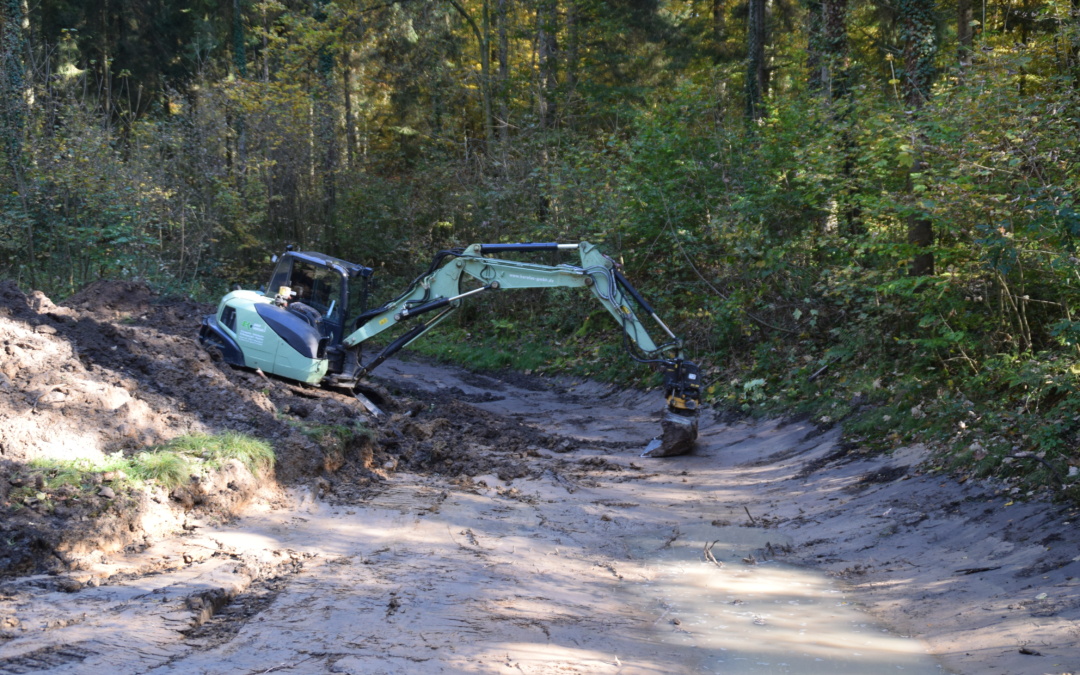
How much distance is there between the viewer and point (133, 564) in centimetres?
625

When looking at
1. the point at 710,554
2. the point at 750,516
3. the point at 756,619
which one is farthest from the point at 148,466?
the point at 750,516

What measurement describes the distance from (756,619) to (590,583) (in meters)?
1.26

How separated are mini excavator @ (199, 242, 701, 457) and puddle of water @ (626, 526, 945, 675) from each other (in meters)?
4.11

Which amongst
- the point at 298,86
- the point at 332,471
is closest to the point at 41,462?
the point at 332,471

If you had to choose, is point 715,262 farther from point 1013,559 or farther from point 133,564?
point 133,564

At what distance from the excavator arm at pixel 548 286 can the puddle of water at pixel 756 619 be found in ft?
12.8

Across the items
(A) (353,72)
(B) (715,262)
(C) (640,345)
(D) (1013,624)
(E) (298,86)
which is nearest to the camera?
(D) (1013,624)

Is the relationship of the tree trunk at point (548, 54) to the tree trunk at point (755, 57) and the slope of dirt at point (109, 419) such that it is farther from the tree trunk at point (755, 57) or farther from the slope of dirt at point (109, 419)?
the slope of dirt at point (109, 419)

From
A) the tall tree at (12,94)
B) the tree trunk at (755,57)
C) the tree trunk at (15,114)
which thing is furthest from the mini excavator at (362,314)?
the tree trunk at (755,57)

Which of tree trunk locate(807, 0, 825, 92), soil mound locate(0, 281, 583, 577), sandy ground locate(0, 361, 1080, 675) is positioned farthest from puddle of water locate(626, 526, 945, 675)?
tree trunk locate(807, 0, 825, 92)

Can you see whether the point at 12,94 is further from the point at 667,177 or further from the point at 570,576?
the point at 570,576

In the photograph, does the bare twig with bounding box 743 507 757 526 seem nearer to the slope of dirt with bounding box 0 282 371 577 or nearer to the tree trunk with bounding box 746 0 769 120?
the slope of dirt with bounding box 0 282 371 577

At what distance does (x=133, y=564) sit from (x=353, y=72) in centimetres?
2897

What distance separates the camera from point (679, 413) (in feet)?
37.7
